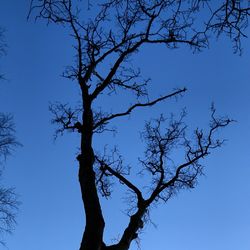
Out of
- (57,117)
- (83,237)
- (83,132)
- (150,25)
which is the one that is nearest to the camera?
(83,237)

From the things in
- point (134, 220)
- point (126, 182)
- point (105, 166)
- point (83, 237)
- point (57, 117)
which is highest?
point (57, 117)

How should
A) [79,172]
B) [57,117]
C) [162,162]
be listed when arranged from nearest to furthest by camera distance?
[79,172] < [57,117] < [162,162]

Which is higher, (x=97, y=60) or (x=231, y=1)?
(x=97, y=60)

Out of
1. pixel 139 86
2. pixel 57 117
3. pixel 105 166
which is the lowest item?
pixel 105 166

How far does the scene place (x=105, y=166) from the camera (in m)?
11.4

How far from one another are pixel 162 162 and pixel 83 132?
3502 mm

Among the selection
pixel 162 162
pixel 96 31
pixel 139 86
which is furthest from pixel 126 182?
pixel 96 31

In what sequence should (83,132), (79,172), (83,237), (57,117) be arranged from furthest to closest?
(57,117), (83,132), (79,172), (83,237)

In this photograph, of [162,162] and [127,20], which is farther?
[162,162]

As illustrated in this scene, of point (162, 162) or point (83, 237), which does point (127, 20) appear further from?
point (83, 237)

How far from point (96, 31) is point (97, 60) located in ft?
2.35

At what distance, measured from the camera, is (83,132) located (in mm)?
9398

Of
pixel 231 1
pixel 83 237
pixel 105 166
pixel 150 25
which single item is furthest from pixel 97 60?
pixel 231 1

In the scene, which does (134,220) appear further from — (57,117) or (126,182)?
(57,117)
